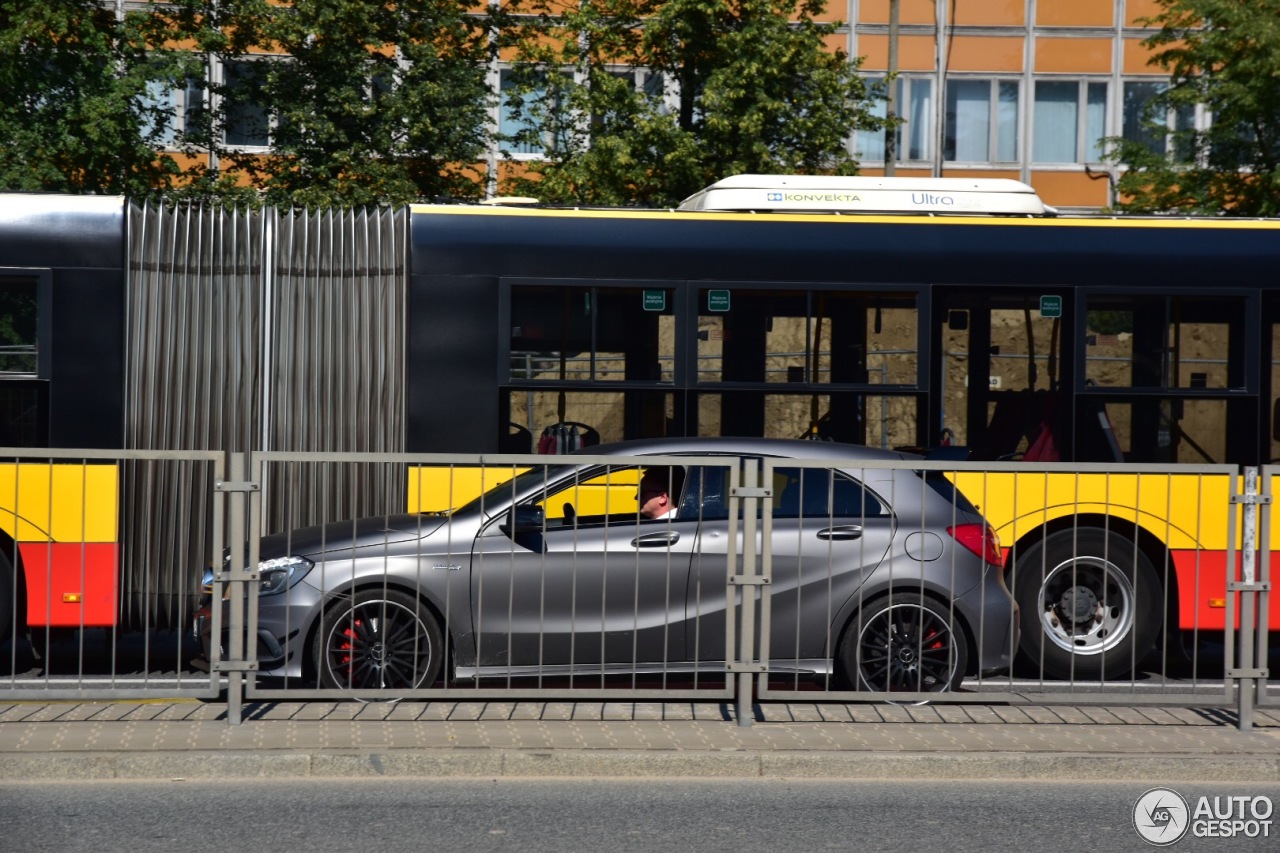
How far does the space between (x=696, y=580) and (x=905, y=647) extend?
1125 mm

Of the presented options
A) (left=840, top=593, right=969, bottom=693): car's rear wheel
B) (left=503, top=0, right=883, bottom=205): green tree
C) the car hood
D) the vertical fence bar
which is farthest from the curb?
(left=503, top=0, right=883, bottom=205): green tree

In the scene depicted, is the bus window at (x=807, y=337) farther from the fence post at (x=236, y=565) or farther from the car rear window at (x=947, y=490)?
the fence post at (x=236, y=565)

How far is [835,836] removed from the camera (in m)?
6.18

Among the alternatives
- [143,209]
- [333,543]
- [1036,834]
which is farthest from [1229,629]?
[143,209]

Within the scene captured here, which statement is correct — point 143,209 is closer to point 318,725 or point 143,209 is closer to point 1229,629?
point 318,725

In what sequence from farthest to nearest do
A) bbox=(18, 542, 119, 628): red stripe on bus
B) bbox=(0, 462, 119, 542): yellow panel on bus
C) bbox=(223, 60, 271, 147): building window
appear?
1. bbox=(223, 60, 271, 147): building window
2. bbox=(18, 542, 119, 628): red stripe on bus
3. bbox=(0, 462, 119, 542): yellow panel on bus

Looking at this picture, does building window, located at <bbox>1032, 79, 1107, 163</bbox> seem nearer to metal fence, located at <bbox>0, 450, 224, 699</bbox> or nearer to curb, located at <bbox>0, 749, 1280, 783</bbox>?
metal fence, located at <bbox>0, 450, 224, 699</bbox>

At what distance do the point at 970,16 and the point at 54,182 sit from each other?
22908 mm

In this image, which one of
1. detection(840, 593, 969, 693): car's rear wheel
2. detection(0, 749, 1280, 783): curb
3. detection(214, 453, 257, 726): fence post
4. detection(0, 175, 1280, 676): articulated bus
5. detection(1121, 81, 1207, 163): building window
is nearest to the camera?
detection(0, 749, 1280, 783): curb

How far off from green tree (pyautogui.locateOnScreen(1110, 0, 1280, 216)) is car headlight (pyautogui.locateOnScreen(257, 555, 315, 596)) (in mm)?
17455

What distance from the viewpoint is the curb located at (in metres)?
6.86

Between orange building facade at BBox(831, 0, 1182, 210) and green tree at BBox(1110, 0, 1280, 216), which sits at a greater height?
orange building facade at BBox(831, 0, 1182, 210)

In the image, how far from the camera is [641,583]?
781 centimetres

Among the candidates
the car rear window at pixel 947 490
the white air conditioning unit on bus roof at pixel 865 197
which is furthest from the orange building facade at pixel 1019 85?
the car rear window at pixel 947 490
